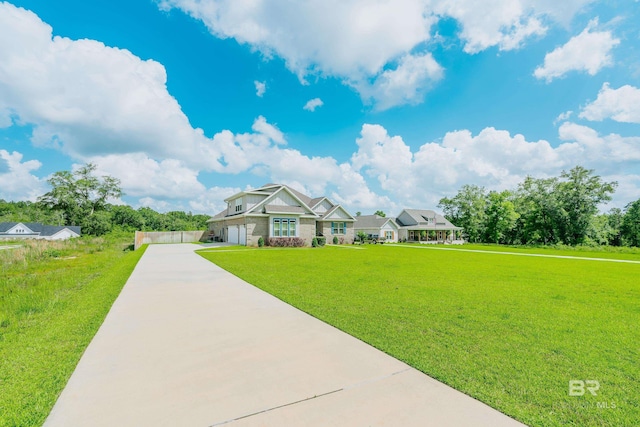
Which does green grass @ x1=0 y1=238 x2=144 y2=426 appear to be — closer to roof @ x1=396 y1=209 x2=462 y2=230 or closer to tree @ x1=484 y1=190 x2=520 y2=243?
roof @ x1=396 y1=209 x2=462 y2=230

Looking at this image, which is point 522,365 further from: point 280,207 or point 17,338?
point 280,207

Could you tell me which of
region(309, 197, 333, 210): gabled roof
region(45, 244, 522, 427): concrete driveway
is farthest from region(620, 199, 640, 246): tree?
region(45, 244, 522, 427): concrete driveway

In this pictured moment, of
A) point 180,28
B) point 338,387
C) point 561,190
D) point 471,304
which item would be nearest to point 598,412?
point 338,387

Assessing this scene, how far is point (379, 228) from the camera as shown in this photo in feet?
137

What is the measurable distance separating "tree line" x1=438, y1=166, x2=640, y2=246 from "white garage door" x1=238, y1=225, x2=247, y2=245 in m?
37.6

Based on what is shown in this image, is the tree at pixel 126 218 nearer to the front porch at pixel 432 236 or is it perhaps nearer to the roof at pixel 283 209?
the roof at pixel 283 209

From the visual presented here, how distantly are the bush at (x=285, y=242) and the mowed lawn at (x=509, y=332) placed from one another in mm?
15011

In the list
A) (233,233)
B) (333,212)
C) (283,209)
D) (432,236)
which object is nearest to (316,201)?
(333,212)

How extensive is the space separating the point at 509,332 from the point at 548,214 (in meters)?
42.2

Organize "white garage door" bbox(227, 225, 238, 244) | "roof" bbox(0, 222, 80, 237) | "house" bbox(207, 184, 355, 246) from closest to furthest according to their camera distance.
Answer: "house" bbox(207, 184, 355, 246)
"white garage door" bbox(227, 225, 238, 244)
"roof" bbox(0, 222, 80, 237)

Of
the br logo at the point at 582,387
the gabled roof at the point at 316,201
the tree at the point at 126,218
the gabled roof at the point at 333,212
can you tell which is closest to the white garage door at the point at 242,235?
the gabled roof at the point at 333,212

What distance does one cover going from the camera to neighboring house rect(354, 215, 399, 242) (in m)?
41.9

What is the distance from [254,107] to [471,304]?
2213 centimetres

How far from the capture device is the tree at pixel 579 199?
3291 cm
